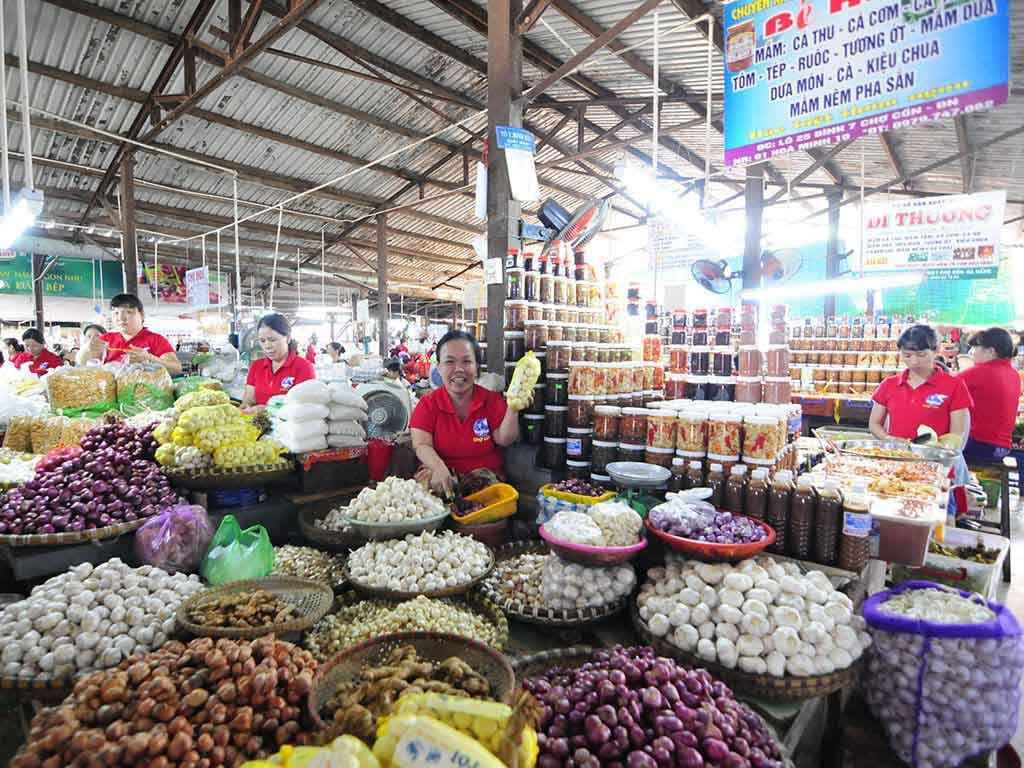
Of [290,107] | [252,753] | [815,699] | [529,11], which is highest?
[290,107]

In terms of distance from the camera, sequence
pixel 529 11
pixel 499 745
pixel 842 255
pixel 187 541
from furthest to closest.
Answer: pixel 842 255, pixel 529 11, pixel 187 541, pixel 499 745

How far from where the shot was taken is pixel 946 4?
2.64 metres

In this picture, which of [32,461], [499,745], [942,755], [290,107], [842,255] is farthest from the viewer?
[842,255]

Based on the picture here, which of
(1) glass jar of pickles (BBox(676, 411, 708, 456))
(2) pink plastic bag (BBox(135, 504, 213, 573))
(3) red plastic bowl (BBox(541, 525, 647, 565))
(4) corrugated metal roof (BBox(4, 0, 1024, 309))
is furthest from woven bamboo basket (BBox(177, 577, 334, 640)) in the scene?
(4) corrugated metal roof (BBox(4, 0, 1024, 309))

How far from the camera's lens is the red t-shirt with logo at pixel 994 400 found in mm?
4332

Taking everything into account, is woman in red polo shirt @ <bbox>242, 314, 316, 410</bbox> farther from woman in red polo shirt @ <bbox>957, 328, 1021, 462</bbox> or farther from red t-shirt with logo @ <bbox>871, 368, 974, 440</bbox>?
woman in red polo shirt @ <bbox>957, 328, 1021, 462</bbox>

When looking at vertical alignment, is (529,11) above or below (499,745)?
above

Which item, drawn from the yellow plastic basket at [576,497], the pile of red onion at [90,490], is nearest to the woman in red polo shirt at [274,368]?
the pile of red onion at [90,490]

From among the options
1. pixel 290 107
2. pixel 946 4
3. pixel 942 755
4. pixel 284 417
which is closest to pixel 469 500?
pixel 284 417

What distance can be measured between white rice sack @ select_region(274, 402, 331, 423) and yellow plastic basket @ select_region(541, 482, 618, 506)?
1.42 meters

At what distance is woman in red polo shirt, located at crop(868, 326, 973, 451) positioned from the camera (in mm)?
3748

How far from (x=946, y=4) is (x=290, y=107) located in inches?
312

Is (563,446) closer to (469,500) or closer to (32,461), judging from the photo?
(469,500)

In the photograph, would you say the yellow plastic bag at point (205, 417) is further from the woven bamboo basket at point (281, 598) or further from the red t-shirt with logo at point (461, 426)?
the woven bamboo basket at point (281, 598)
